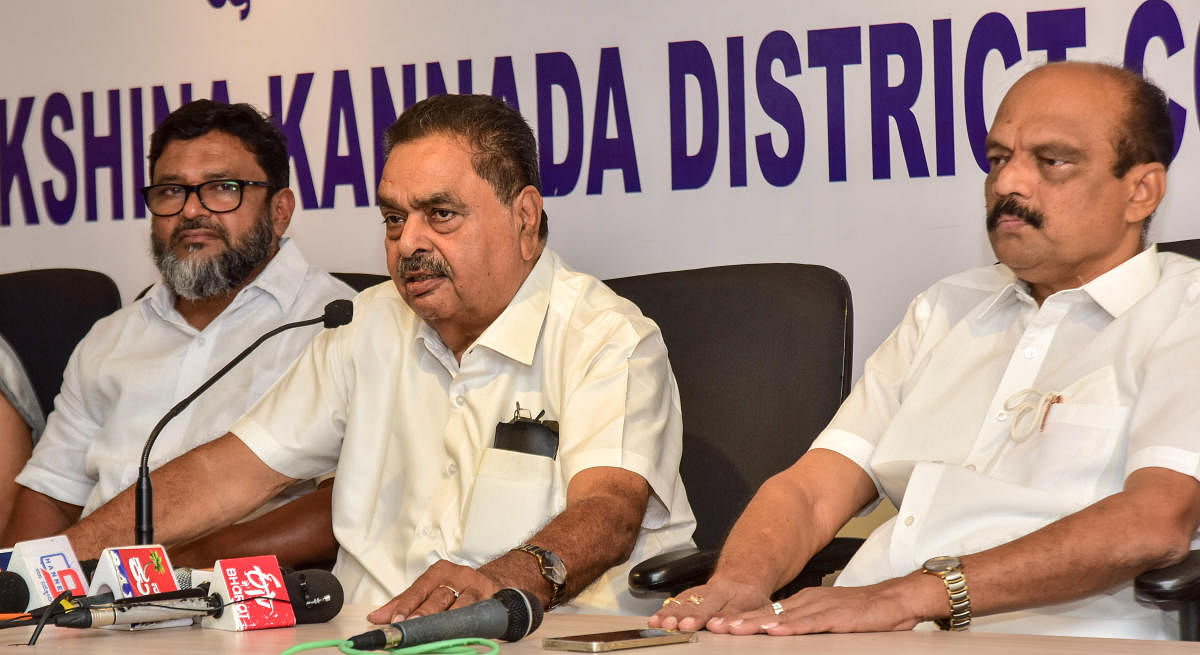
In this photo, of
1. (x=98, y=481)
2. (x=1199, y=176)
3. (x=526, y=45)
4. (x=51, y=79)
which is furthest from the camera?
(x=51, y=79)

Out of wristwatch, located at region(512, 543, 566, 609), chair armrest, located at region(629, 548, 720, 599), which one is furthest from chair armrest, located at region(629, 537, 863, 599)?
wristwatch, located at region(512, 543, 566, 609)

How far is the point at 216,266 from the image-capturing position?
330 centimetres

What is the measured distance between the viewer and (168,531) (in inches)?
97.5

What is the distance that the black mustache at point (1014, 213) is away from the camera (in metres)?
2.29

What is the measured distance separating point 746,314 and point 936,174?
0.78 m

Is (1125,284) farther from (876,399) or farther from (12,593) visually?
(12,593)

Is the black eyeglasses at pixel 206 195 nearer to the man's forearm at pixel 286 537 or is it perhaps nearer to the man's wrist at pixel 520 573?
the man's forearm at pixel 286 537

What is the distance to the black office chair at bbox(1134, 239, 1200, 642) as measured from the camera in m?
1.71

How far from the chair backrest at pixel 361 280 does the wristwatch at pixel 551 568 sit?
1.33 m

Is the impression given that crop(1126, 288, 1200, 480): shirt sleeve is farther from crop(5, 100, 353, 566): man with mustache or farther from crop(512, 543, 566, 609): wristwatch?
crop(5, 100, 353, 566): man with mustache

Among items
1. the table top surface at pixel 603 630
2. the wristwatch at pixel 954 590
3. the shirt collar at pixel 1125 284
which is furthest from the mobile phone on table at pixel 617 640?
the shirt collar at pixel 1125 284

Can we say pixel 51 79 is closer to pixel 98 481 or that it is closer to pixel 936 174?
pixel 98 481

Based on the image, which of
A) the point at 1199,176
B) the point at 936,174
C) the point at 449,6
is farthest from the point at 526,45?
the point at 1199,176

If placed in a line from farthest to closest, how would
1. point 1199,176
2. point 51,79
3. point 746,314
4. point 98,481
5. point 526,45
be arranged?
point 51,79, point 526,45, point 98,481, point 1199,176, point 746,314
